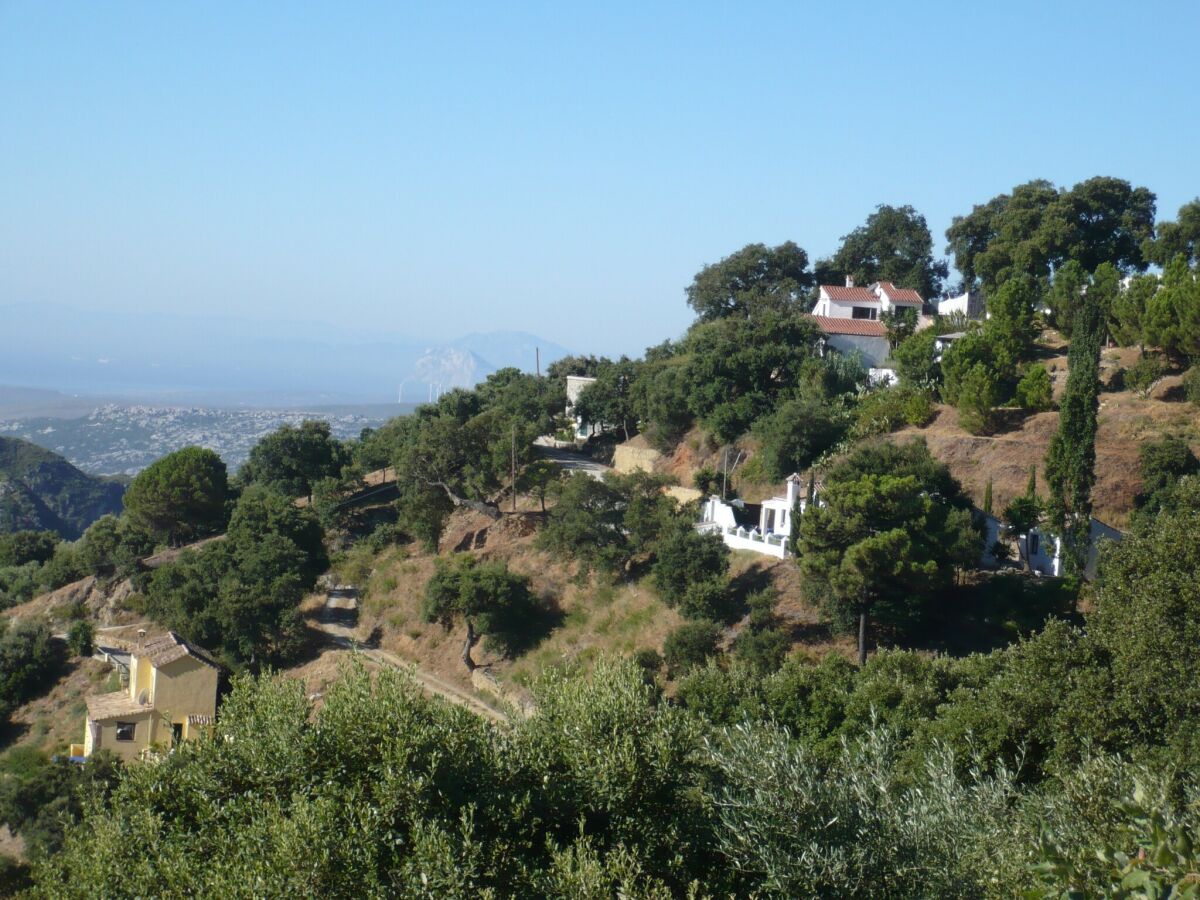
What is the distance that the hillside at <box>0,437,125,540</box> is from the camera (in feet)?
244

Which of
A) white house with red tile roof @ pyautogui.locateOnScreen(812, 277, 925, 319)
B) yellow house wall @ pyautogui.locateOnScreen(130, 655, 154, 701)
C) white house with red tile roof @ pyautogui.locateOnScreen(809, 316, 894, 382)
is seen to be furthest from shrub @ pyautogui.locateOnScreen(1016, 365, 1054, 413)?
yellow house wall @ pyautogui.locateOnScreen(130, 655, 154, 701)

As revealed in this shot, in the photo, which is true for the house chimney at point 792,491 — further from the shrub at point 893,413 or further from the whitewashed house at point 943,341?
the whitewashed house at point 943,341

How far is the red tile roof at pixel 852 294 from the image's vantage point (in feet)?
147

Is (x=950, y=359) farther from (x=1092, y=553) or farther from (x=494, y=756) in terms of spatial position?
(x=494, y=756)

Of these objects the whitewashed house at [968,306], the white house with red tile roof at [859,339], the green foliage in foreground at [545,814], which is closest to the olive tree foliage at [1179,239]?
the whitewashed house at [968,306]

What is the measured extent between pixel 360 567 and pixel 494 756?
2778 centimetres

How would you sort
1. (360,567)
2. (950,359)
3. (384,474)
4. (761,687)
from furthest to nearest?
(384,474) < (360,567) < (950,359) < (761,687)

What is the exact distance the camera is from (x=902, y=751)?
16.5 m

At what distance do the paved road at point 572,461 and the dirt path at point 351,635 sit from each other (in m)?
9.58

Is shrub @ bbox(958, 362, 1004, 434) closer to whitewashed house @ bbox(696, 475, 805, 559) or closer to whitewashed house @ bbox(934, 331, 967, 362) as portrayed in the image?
whitewashed house @ bbox(934, 331, 967, 362)

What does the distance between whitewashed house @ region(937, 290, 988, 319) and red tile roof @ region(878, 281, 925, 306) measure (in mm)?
1031

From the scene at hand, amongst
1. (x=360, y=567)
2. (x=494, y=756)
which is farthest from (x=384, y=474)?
(x=494, y=756)

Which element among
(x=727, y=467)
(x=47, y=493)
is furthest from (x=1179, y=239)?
(x=47, y=493)

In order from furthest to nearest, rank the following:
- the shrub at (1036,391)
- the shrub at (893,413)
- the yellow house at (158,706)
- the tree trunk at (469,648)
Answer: the shrub at (893,413)
the shrub at (1036,391)
the tree trunk at (469,648)
the yellow house at (158,706)
